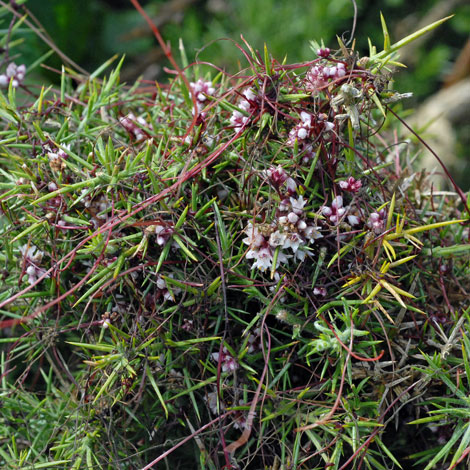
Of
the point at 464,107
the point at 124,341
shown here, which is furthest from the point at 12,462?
the point at 464,107

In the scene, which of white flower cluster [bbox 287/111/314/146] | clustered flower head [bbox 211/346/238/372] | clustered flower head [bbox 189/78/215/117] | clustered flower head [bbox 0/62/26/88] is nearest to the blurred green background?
clustered flower head [bbox 0/62/26/88]

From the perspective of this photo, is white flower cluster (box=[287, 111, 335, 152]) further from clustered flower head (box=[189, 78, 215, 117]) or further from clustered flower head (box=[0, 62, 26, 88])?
clustered flower head (box=[0, 62, 26, 88])

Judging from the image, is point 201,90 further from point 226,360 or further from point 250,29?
point 250,29

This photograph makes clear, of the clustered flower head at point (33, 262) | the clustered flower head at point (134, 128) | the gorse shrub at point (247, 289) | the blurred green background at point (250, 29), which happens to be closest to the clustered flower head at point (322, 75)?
the gorse shrub at point (247, 289)

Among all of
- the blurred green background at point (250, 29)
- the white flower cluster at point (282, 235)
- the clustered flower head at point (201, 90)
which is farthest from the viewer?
the blurred green background at point (250, 29)

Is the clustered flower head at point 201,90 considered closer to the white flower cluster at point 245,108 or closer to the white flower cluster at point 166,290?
the white flower cluster at point 245,108

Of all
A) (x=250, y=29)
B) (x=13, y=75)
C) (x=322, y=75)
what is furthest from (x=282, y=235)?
(x=250, y=29)
